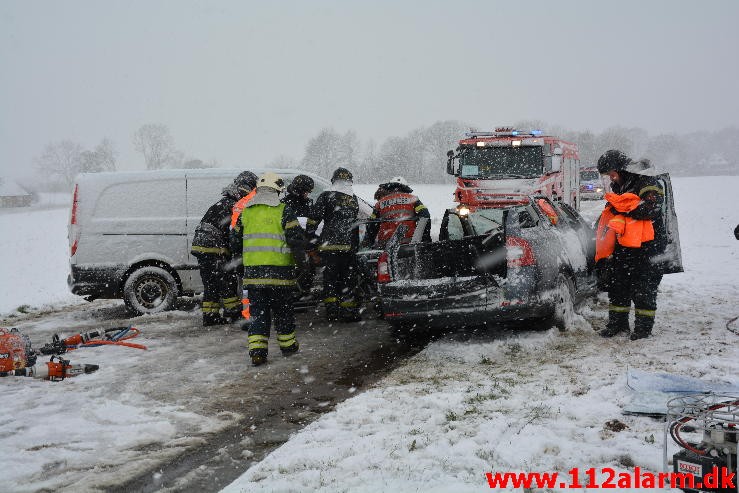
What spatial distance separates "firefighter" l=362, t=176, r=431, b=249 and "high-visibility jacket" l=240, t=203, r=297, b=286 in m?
1.94

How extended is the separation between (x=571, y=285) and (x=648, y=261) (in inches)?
32.2

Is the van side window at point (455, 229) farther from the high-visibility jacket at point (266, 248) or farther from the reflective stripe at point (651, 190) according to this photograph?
the high-visibility jacket at point (266, 248)

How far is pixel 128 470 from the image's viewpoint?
349 centimetres

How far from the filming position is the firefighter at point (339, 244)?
7500mm

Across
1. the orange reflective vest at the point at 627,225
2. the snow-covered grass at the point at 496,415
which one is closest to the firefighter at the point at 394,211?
the snow-covered grass at the point at 496,415

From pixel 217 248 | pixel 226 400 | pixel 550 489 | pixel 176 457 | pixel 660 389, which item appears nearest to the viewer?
pixel 550 489

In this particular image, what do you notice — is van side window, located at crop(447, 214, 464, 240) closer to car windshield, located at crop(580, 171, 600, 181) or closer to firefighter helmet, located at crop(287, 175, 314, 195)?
firefighter helmet, located at crop(287, 175, 314, 195)

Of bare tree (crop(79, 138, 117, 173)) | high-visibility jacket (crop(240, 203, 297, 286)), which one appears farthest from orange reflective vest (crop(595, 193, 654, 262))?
bare tree (crop(79, 138, 117, 173))

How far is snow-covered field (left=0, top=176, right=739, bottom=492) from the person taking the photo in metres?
3.21

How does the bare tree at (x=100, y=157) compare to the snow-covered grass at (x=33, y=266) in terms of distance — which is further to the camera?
the bare tree at (x=100, y=157)

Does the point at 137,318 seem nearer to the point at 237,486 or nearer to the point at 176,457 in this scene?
the point at 176,457

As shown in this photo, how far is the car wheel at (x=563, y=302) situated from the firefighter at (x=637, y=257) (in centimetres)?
38

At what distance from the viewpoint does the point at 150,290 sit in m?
8.31

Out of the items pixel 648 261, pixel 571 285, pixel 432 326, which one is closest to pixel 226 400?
pixel 432 326
